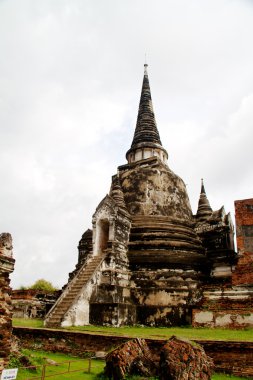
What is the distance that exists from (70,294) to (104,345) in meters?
4.61

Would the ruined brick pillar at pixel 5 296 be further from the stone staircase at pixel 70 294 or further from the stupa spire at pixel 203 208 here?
the stupa spire at pixel 203 208

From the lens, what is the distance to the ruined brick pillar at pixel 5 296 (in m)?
5.98

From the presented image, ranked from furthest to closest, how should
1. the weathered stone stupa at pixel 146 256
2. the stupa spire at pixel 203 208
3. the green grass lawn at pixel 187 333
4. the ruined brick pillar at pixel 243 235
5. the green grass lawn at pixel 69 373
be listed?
the stupa spire at pixel 203 208 < the ruined brick pillar at pixel 243 235 < the weathered stone stupa at pixel 146 256 < the green grass lawn at pixel 187 333 < the green grass lawn at pixel 69 373

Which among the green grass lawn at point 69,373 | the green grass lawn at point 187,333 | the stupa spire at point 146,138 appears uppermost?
the stupa spire at point 146,138

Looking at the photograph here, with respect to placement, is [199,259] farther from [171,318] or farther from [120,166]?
[120,166]

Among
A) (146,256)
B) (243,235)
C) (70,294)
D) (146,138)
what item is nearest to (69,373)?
(70,294)

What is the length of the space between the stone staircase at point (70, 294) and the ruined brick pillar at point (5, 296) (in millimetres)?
6236

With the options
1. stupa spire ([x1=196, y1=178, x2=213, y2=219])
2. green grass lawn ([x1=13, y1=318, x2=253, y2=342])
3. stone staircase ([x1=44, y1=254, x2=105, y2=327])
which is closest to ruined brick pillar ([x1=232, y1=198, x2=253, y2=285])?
green grass lawn ([x1=13, y1=318, x2=253, y2=342])

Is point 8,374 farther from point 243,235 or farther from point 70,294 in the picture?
point 243,235

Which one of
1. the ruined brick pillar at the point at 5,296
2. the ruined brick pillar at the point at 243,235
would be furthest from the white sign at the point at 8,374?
the ruined brick pillar at the point at 243,235

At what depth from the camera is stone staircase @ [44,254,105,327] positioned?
1227cm

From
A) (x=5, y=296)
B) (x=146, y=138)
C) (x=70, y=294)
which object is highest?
(x=146, y=138)

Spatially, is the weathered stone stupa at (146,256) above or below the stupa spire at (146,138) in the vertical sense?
below

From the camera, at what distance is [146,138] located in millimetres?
22109
